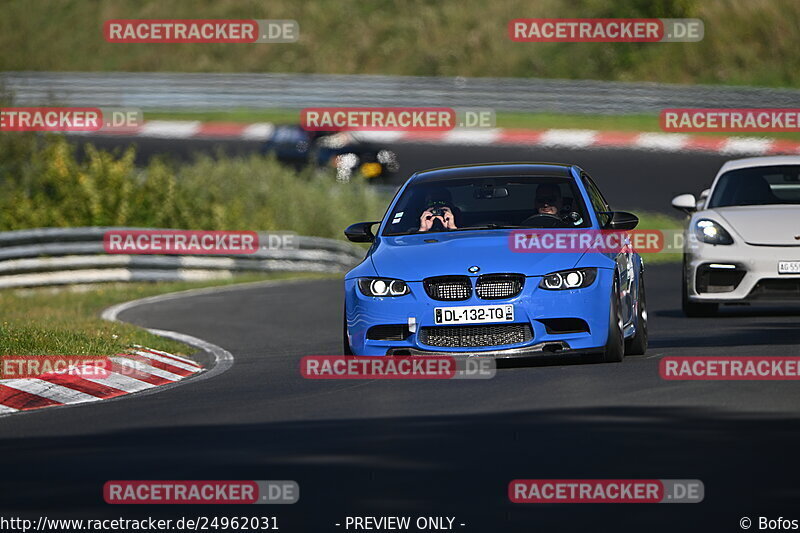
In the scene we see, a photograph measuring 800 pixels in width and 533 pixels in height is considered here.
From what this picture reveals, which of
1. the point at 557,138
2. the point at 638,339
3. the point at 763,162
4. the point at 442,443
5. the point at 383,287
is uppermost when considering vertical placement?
the point at 557,138

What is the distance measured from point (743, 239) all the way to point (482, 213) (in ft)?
11.6

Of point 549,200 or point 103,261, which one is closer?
point 549,200

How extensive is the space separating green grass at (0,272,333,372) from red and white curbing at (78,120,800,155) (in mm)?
14442

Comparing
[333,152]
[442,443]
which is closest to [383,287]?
[442,443]

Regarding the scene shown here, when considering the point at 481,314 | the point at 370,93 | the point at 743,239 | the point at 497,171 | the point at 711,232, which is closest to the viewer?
the point at 481,314

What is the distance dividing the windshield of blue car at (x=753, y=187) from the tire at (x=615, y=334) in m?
4.59

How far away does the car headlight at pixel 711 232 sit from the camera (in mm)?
15102

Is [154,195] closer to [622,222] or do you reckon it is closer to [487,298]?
[622,222]

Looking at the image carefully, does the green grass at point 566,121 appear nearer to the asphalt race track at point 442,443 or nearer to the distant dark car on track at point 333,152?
the distant dark car on track at point 333,152

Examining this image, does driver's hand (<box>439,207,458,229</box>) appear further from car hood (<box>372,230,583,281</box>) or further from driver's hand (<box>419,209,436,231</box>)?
car hood (<box>372,230,583,281</box>)

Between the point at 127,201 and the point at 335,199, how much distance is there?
5.26 m

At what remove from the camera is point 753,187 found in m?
15.6

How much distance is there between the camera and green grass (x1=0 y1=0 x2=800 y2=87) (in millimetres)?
46344

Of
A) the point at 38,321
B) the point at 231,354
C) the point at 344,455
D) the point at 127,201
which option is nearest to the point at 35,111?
the point at 127,201
